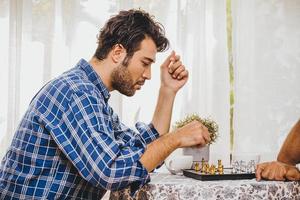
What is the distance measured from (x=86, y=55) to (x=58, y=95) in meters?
1.33

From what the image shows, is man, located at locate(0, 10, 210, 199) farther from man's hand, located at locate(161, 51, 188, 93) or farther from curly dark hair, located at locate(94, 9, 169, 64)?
man's hand, located at locate(161, 51, 188, 93)

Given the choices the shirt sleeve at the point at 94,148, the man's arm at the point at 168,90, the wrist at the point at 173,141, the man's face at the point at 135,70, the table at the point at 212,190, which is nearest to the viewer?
the shirt sleeve at the point at 94,148

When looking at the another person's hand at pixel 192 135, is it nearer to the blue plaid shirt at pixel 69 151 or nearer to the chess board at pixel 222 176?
the blue plaid shirt at pixel 69 151

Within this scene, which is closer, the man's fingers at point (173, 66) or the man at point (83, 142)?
the man at point (83, 142)

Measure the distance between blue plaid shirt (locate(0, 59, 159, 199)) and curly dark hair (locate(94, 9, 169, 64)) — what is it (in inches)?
8.0

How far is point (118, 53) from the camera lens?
1455 millimetres

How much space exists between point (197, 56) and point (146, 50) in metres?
1.04

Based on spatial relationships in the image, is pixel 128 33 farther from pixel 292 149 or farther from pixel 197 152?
pixel 292 149

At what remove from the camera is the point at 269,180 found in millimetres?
1451

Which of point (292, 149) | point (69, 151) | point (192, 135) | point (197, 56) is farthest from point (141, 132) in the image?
point (197, 56)

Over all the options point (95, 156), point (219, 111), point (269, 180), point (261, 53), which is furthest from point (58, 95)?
point (261, 53)

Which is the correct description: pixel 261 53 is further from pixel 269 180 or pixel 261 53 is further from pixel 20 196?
pixel 20 196

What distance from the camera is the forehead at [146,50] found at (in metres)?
1.48

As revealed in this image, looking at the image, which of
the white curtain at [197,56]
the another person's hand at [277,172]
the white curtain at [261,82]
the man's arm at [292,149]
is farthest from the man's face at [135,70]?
the white curtain at [261,82]
